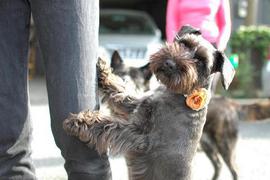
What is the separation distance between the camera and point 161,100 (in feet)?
11.7

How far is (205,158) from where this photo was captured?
6391mm

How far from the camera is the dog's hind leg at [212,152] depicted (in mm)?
5605

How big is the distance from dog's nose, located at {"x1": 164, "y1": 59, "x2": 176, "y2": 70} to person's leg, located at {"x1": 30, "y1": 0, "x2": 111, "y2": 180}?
512mm

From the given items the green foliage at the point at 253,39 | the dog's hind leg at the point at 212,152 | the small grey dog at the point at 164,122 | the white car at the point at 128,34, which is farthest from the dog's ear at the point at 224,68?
the white car at the point at 128,34

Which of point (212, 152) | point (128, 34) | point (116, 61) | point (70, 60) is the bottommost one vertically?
point (128, 34)

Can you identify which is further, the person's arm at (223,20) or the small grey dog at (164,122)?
the person's arm at (223,20)

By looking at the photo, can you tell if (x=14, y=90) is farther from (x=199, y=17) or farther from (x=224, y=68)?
(x=199, y=17)

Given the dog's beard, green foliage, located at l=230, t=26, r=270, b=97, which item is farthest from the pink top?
green foliage, located at l=230, t=26, r=270, b=97

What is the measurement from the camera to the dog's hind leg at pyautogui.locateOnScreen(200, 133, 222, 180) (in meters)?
→ 5.61

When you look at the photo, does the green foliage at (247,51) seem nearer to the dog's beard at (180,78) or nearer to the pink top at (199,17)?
the pink top at (199,17)

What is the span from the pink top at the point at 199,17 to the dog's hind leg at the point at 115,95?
178cm

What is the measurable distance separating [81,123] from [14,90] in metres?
0.45

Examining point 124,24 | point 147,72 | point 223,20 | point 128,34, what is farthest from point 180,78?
point 124,24

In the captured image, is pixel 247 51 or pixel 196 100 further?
pixel 247 51
